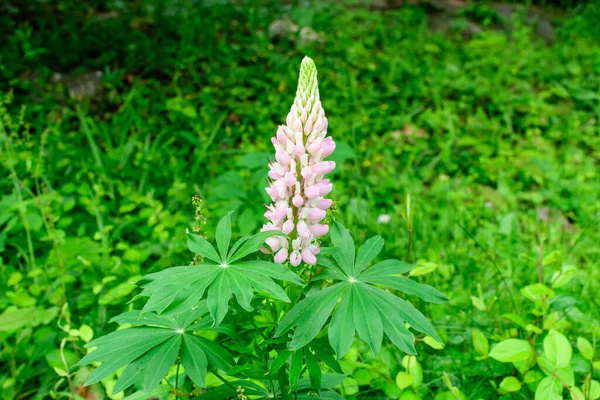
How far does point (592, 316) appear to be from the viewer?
2236 millimetres

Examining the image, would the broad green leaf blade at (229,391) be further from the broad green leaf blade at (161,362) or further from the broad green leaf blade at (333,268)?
the broad green leaf blade at (333,268)

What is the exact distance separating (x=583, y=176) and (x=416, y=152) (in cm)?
121

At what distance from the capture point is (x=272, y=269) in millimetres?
1219

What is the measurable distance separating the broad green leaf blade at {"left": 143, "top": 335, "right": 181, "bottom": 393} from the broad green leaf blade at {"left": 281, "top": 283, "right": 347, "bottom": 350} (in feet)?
0.99

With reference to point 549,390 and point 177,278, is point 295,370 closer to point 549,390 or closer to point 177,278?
point 177,278

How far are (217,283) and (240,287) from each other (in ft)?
0.20

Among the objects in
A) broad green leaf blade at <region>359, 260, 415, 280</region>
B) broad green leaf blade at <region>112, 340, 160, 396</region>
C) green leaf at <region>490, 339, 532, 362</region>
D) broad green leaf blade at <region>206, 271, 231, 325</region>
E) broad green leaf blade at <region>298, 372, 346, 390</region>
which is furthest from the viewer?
green leaf at <region>490, 339, 532, 362</region>

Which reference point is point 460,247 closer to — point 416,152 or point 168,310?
point 416,152

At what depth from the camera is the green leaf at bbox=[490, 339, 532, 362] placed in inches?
64.8

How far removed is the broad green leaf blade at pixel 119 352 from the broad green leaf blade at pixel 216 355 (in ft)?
0.27

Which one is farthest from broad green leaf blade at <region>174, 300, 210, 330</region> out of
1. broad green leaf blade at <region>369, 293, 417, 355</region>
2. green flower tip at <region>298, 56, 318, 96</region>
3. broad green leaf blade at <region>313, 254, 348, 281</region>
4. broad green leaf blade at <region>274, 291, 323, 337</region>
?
green flower tip at <region>298, 56, 318, 96</region>

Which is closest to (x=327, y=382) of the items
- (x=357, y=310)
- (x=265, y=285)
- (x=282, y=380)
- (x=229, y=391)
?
(x=282, y=380)

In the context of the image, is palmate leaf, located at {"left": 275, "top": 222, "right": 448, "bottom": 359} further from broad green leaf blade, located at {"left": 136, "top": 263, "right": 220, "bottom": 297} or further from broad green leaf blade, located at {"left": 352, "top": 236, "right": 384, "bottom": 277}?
broad green leaf blade, located at {"left": 136, "top": 263, "right": 220, "bottom": 297}

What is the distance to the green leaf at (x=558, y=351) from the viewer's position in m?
1.54
